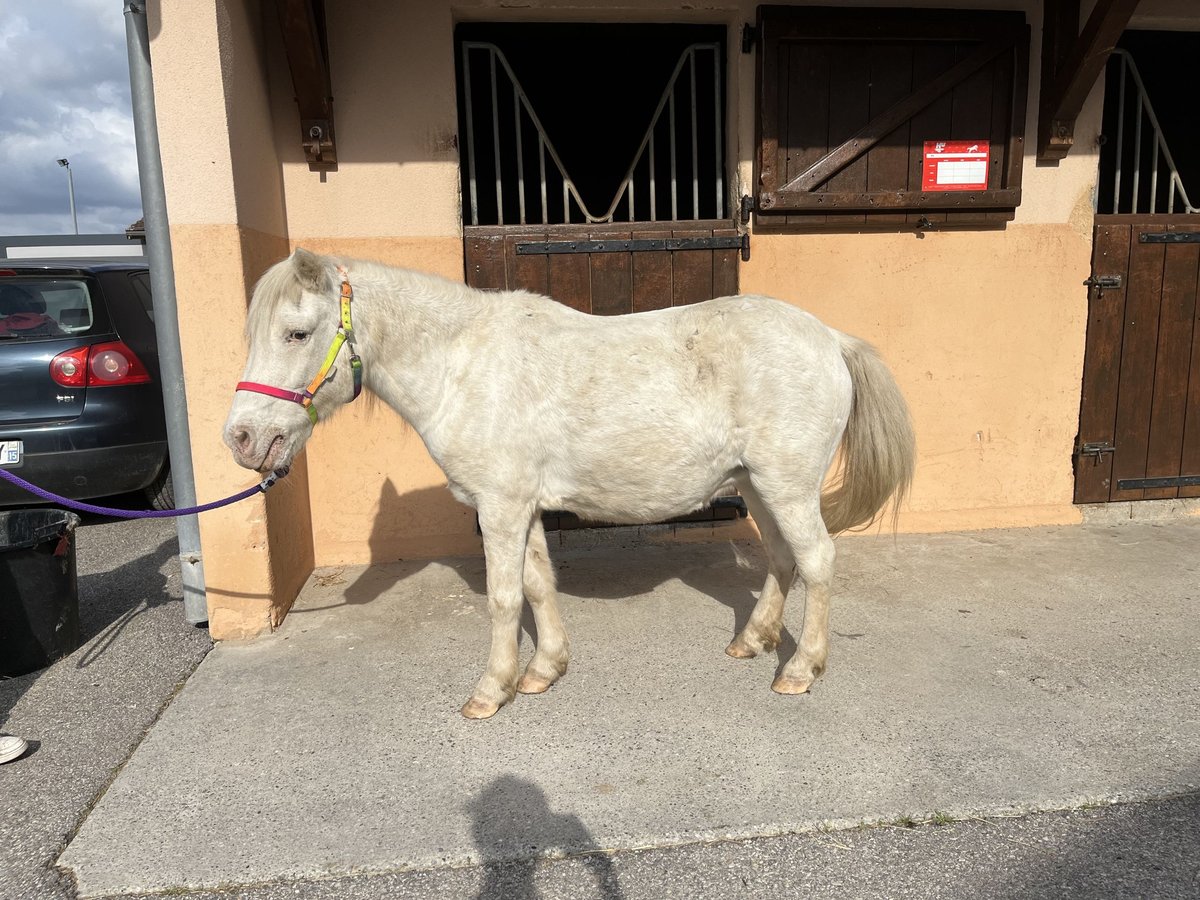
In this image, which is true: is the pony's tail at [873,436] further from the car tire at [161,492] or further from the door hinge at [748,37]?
the car tire at [161,492]

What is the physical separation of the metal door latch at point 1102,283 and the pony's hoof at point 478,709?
4.40 m

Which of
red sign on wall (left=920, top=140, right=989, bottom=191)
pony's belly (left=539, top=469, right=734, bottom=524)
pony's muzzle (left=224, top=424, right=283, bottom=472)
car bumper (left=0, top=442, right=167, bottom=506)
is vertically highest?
red sign on wall (left=920, top=140, right=989, bottom=191)

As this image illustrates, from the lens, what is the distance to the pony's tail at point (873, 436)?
295 cm

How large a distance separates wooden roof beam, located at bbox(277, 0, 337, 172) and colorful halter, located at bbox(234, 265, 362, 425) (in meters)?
1.66

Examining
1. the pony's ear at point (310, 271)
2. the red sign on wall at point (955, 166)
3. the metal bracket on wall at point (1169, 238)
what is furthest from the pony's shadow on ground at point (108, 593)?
the metal bracket on wall at point (1169, 238)

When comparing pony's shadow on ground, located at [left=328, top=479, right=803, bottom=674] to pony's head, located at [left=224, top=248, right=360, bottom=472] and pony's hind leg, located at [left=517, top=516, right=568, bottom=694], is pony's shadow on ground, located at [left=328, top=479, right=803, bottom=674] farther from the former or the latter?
pony's head, located at [left=224, top=248, right=360, bottom=472]

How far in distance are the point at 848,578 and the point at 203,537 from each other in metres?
3.28

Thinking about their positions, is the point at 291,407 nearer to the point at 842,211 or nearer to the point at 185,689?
the point at 185,689

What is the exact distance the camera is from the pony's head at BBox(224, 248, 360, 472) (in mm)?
2412

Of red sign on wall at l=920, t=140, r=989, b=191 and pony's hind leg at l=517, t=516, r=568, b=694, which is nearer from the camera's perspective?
pony's hind leg at l=517, t=516, r=568, b=694

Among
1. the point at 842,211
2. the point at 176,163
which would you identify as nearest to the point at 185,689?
the point at 176,163

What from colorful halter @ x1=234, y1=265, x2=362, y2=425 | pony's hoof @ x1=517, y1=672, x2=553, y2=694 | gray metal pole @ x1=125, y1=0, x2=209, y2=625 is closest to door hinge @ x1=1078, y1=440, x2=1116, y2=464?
pony's hoof @ x1=517, y1=672, x2=553, y2=694

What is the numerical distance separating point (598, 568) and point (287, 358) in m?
2.28

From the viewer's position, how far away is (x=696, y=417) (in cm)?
268
